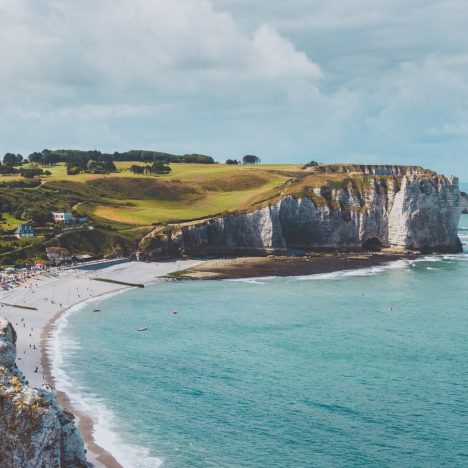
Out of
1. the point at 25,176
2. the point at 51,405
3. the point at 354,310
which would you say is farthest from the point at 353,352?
the point at 25,176

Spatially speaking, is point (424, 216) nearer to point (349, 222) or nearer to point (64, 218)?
point (349, 222)

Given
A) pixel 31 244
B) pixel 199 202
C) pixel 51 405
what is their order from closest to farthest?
pixel 51 405 → pixel 31 244 → pixel 199 202

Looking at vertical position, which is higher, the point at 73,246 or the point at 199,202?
the point at 199,202

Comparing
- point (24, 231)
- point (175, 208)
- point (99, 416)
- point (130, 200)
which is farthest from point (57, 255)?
point (99, 416)

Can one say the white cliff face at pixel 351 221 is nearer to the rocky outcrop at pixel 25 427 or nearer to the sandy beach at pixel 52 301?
the sandy beach at pixel 52 301

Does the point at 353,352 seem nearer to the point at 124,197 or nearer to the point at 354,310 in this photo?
the point at 354,310

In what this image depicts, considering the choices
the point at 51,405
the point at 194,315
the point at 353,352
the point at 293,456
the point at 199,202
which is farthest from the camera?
the point at 199,202

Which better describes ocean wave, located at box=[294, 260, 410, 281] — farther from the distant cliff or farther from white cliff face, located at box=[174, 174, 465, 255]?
the distant cliff

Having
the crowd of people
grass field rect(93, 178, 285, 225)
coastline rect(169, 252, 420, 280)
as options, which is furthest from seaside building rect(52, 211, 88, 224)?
coastline rect(169, 252, 420, 280)
